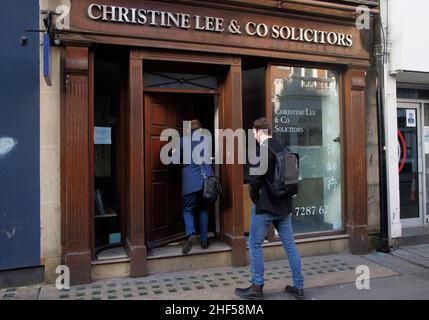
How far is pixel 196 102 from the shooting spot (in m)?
6.62

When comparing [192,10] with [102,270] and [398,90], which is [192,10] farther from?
[398,90]

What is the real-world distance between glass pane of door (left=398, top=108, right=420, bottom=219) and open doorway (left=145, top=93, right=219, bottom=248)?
3.59 metres

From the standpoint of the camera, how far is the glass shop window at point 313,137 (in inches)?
244

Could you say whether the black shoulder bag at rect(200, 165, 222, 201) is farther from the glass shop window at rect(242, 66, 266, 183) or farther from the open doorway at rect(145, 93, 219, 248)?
the glass shop window at rect(242, 66, 266, 183)

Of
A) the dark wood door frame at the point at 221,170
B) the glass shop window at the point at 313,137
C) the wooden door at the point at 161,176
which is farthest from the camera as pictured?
the glass shop window at the point at 313,137

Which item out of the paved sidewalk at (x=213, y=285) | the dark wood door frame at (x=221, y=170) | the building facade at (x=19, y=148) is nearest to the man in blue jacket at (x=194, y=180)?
the dark wood door frame at (x=221, y=170)

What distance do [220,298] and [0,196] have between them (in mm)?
2763

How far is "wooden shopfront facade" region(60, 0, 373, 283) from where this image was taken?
488 centimetres

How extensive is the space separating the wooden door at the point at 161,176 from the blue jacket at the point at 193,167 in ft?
1.24

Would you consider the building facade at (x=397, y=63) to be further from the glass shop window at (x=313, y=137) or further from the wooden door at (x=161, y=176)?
the wooden door at (x=161, y=176)

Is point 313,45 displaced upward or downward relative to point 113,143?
upward

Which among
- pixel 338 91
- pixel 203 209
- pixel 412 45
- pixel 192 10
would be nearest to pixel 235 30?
pixel 192 10

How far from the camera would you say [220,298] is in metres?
4.40

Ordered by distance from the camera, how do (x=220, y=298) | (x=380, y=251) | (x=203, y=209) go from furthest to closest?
(x=380, y=251)
(x=203, y=209)
(x=220, y=298)
